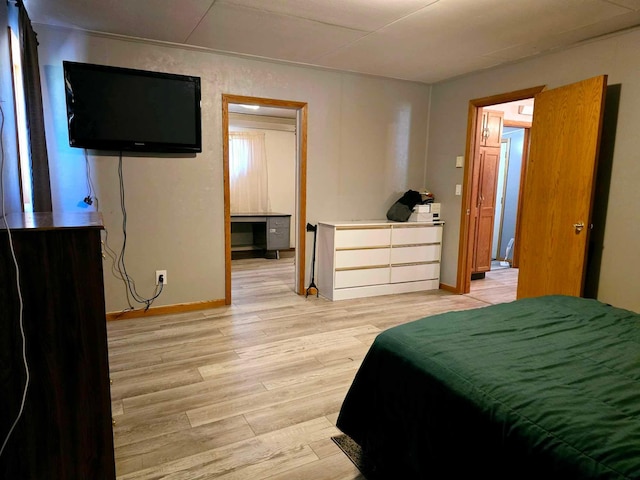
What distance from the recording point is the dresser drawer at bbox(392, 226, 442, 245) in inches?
173

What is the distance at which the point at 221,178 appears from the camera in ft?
12.5

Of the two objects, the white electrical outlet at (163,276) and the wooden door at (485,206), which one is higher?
the wooden door at (485,206)

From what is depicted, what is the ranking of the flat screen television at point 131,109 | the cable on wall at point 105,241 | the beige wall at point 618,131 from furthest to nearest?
1. the cable on wall at point 105,241
2. the flat screen television at point 131,109
3. the beige wall at point 618,131

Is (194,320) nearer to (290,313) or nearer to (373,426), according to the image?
(290,313)

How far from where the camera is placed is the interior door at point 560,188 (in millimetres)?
2992

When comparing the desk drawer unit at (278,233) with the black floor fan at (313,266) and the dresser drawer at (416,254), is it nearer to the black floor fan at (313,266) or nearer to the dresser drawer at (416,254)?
the black floor fan at (313,266)

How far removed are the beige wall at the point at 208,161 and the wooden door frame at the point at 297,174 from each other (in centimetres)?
5

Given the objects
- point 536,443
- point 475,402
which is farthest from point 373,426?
point 536,443

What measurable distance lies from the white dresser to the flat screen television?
1674mm

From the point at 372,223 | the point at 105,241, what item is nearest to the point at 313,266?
the point at 372,223

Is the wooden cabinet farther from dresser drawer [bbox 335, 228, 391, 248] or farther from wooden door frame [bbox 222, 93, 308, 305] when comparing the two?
dresser drawer [bbox 335, 228, 391, 248]

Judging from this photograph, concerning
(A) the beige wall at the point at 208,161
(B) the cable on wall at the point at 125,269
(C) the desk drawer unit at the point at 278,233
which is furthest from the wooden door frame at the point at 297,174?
(C) the desk drawer unit at the point at 278,233

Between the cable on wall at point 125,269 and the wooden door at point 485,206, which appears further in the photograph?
the wooden door at point 485,206

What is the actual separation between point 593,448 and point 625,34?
3285mm
